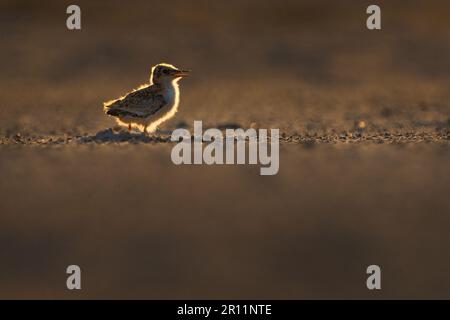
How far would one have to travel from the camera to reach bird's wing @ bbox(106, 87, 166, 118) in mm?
10000

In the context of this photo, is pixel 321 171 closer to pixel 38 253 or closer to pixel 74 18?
pixel 38 253

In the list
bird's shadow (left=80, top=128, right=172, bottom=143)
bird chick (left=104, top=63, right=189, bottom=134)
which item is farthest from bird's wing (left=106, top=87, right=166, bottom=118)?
bird's shadow (left=80, top=128, right=172, bottom=143)

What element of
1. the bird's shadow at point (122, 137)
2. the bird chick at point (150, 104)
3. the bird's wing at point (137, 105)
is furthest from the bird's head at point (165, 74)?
the bird's shadow at point (122, 137)

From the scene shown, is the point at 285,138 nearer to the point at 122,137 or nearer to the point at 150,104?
the point at 150,104

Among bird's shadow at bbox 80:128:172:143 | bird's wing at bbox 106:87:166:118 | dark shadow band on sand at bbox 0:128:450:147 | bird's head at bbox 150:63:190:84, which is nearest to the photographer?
dark shadow band on sand at bbox 0:128:450:147

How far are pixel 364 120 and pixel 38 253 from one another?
592cm

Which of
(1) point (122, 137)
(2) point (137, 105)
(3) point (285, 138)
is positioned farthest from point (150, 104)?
(3) point (285, 138)

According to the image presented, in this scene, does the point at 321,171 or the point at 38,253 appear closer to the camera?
the point at 38,253

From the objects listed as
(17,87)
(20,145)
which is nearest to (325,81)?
(17,87)

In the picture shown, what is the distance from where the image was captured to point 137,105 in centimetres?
1004

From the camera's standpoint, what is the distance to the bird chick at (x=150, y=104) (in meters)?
10.0

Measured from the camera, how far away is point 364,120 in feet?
36.9

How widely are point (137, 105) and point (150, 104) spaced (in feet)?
0.48

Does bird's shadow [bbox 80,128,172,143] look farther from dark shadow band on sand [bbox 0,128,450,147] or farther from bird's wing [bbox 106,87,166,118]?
bird's wing [bbox 106,87,166,118]
